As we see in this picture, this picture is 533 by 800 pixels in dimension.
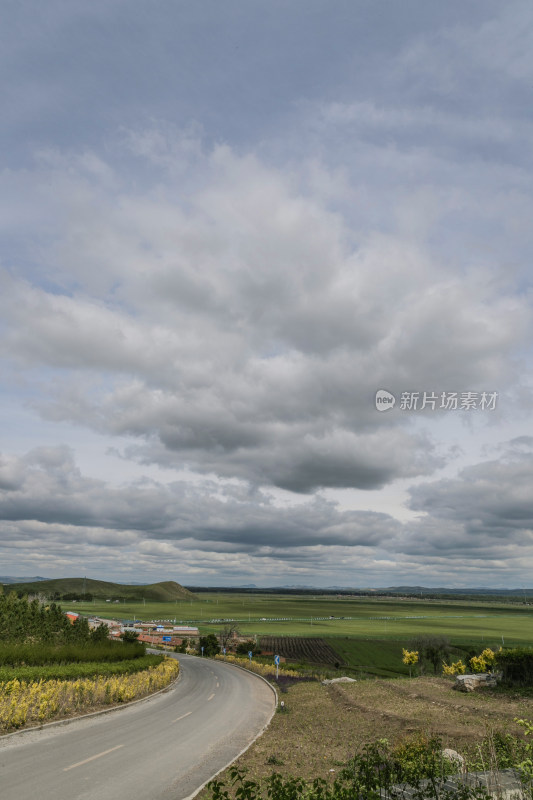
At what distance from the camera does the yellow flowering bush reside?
2153 cm

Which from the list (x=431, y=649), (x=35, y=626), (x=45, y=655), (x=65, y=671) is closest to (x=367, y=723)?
(x=65, y=671)

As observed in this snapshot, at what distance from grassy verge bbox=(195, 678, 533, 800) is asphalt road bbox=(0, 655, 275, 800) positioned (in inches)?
52.3

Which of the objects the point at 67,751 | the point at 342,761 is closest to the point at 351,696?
the point at 342,761

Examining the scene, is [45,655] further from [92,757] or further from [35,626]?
[92,757]

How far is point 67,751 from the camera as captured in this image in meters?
18.4

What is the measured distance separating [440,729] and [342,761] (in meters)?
5.29

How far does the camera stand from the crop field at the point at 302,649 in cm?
10650

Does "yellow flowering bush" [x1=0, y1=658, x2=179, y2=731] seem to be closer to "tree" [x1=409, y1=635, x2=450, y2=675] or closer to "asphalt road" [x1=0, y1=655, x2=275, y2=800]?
"asphalt road" [x1=0, y1=655, x2=275, y2=800]

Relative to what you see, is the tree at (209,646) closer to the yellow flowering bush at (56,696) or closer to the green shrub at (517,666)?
the yellow flowering bush at (56,696)

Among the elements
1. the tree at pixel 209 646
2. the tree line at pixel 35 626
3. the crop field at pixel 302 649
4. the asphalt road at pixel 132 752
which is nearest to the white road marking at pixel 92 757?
the asphalt road at pixel 132 752

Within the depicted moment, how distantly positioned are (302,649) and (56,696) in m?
110

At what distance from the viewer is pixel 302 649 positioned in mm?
123062

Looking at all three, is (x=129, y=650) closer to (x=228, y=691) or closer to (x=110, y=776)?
(x=228, y=691)

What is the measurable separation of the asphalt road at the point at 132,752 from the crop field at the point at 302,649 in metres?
76.7
